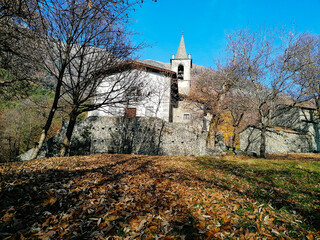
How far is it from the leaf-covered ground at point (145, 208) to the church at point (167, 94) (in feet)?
22.6

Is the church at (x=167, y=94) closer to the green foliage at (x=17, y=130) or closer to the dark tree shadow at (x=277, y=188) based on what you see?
the green foliage at (x=17, y=130)

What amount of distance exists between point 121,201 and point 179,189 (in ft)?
5.56

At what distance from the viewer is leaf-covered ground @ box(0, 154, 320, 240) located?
2.46m

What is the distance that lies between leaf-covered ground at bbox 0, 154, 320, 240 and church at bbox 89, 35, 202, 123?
6896mm

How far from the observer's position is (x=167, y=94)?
812 inches

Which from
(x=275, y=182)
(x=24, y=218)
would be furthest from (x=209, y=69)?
(x=24, y=218)

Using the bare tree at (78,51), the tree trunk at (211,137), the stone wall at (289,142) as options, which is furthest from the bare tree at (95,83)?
the stone wall at (289,142)

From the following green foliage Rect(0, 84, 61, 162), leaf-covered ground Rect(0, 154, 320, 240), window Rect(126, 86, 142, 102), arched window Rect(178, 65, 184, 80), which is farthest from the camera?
arched window Rect(178, 65, 184, 80)

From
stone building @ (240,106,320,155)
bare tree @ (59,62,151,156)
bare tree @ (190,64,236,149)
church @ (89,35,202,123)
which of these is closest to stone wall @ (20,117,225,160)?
bare tree @ (190,64,236,149)

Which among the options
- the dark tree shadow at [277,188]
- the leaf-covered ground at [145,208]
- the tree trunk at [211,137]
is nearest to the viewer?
the leaf-covered ground at [145,208]

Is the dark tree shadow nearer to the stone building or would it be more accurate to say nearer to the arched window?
the stone building

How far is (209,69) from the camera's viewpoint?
15.9 m

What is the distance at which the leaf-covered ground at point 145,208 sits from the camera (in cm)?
246

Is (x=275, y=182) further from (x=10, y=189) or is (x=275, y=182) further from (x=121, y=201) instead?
(x=10, y=189)
